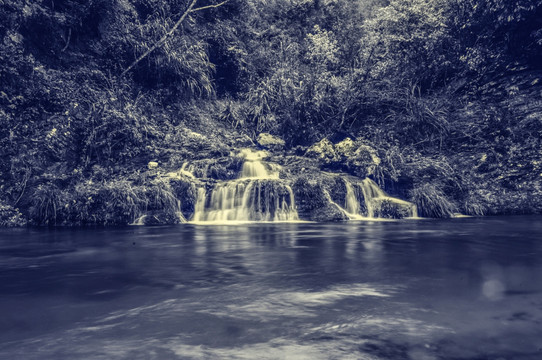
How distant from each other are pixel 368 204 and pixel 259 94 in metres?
8.10

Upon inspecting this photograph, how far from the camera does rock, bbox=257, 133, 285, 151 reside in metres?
19.4

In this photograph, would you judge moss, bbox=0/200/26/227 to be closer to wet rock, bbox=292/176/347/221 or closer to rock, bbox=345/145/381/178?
wet rock, bbox=292/176/347/221

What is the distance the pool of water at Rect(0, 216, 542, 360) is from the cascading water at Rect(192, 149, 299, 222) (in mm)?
4755

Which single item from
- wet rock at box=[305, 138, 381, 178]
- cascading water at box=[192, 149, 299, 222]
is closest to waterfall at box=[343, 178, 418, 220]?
wet rock at box=[305, 138, 381, 178]

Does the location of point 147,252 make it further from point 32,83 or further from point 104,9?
point 104,9

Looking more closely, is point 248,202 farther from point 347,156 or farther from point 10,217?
point 10,217

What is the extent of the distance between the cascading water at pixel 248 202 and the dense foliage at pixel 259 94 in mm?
1182

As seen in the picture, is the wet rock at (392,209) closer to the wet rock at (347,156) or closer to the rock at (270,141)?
the wet rock at (347,156)

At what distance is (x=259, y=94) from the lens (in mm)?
20422

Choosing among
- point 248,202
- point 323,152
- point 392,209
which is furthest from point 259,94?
point 392,209

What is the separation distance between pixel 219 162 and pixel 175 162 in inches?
64.7

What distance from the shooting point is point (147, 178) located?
14.4 meters

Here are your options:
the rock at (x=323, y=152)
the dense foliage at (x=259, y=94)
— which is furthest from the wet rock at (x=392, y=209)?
the rock at (x=323, y=152)

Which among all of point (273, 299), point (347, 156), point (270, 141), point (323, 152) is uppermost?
point (270, 141)
